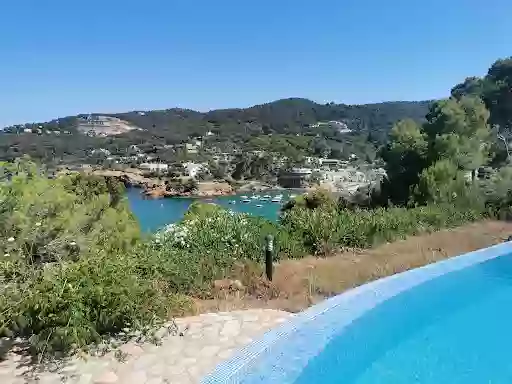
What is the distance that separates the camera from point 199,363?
4.00 metres

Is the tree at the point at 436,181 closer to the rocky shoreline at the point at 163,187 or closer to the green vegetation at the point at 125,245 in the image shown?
the green vegetation at the point at 125,245

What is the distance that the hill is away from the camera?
92.0m

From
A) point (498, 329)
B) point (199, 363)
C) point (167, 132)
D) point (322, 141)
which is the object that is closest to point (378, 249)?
point (498, 329)

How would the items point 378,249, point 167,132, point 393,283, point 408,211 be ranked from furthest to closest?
1. point 167,132
2. point 408,211
3. point 378,249
4. point 393,283

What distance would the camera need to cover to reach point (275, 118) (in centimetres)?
10825

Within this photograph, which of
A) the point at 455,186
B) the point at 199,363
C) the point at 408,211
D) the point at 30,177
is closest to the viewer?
the point at 199,363

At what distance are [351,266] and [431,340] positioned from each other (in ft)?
6.40

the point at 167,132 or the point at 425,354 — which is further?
the point at 167,132

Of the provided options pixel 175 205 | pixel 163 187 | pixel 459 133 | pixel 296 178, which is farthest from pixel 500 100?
pixel 163 187

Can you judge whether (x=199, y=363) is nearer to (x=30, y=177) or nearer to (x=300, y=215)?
(x=30, y=177)

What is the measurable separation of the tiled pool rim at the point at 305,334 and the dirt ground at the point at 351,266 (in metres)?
0.26

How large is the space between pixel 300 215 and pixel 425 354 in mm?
4390

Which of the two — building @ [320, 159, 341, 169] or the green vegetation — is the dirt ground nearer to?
the green vegetation

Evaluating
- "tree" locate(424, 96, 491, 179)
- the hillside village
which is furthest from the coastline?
"tree" locate(424, 96, 491, 179)
